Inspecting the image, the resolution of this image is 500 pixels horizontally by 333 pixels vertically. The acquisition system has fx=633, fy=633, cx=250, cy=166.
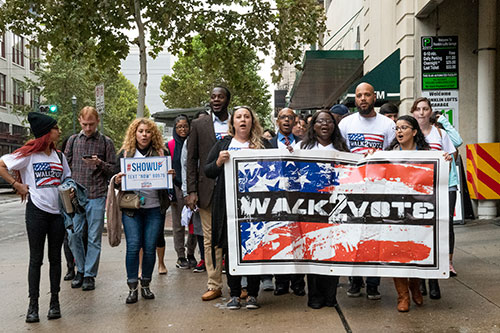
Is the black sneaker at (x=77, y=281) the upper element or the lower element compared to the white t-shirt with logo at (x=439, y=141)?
lower

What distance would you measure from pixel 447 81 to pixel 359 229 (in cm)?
737

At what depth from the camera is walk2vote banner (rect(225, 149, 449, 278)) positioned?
5613mm

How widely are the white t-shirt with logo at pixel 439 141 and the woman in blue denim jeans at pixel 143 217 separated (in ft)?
9.25

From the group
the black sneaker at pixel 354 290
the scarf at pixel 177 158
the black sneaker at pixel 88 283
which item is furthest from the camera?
the scarf at pixel 177 158

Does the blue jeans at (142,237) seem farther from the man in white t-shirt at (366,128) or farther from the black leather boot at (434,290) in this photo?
the black leather boot at (434,290)

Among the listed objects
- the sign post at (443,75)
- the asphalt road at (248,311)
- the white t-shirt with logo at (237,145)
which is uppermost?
the sign post at (443,75)

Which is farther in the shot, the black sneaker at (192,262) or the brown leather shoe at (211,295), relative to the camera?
the black sneaker at (192,262)

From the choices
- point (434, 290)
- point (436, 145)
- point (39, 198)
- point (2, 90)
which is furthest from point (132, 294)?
point (2, 90)

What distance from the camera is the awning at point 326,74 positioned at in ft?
57.8

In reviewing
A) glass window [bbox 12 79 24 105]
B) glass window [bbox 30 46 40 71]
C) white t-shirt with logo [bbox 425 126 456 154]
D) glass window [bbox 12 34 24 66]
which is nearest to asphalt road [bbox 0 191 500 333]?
white t-shirt with logo [bbox 425 126 456 154]

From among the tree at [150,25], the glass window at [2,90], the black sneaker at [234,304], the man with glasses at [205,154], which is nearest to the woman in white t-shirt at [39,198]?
the man with glasses at [205,154]

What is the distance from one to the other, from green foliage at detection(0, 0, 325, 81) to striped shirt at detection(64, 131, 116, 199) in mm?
6499

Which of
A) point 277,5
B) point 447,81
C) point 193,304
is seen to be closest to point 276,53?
point 277,5

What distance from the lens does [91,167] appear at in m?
7.30
